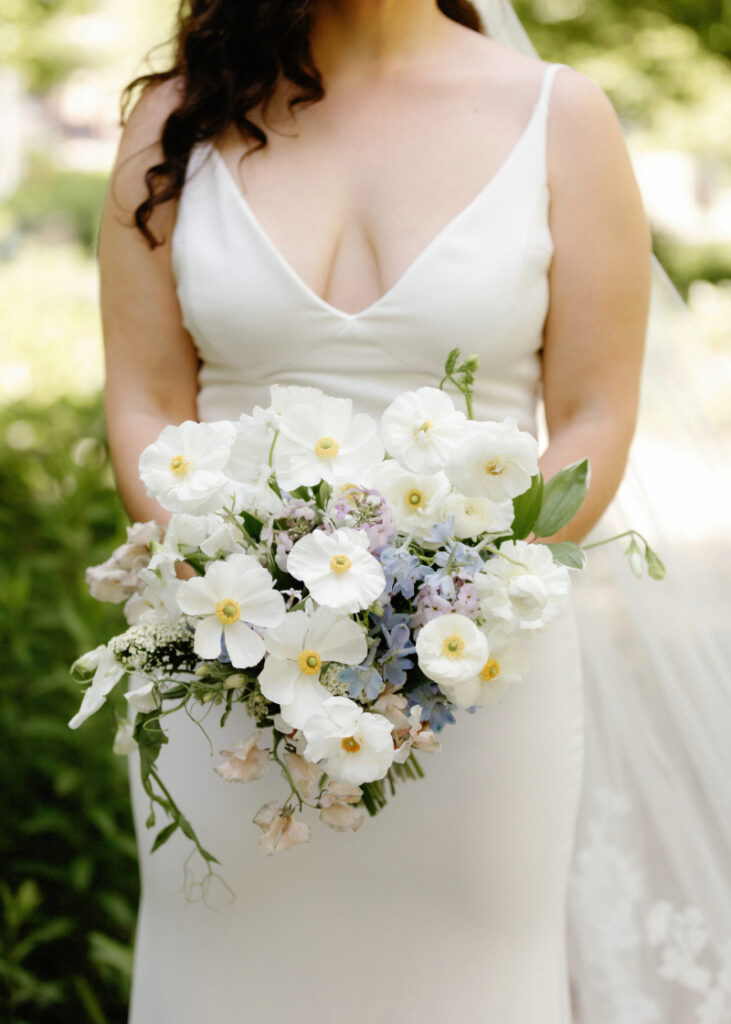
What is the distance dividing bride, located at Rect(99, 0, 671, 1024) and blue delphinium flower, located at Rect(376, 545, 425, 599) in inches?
21.7

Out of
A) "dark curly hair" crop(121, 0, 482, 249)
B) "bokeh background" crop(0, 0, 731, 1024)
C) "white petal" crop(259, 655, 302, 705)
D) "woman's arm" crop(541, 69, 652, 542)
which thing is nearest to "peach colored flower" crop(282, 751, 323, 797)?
"white petal" crop(259, 655, 302, 705)

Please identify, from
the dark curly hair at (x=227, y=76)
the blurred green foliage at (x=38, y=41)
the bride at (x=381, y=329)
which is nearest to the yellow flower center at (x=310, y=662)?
the bride at (x=381, y=329)

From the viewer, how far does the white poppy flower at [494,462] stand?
119 cm

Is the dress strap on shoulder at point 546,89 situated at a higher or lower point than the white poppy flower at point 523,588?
higher

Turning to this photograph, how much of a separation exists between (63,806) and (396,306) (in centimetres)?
157

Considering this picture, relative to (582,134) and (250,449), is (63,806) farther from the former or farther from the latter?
(582,134)

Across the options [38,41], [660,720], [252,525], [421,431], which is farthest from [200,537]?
[38,41]

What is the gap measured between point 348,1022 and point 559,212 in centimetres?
132

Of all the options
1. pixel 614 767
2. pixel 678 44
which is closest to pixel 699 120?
pixel 678 44

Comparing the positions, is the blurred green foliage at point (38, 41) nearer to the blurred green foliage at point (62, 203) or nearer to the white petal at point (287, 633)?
the blurred green foliage at point (62, 203)

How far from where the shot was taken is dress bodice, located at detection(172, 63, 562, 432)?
1787 mm

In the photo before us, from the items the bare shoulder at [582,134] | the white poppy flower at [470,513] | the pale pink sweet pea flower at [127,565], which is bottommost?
the pale pink sweet pea flower at [127,565]

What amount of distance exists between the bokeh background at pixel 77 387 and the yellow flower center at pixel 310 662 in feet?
4.67

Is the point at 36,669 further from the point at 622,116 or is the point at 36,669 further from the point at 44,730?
the point at 622,116
